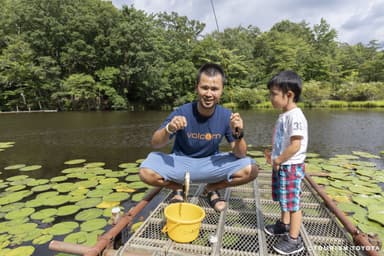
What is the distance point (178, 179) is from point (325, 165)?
4011 mm

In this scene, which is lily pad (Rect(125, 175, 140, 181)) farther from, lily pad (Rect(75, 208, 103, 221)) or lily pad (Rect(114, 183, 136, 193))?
lily pad (Rect(75, 208, 103, 221))

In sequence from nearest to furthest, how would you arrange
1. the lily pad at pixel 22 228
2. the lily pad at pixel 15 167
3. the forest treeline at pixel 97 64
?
the lily pad at pixel 22 228 → the lily pad at pixel 15 167 → the forest treeline at pixel 97 64

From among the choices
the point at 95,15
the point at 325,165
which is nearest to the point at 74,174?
the point at 325,165

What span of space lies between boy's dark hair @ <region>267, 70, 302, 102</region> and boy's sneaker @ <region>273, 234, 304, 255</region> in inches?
39.8

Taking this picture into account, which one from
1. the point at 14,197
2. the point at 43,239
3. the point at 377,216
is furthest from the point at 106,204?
the point at 377,216

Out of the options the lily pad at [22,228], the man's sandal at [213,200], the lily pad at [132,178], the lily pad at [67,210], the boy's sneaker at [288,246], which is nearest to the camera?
the boy's sneaker at [288,246]

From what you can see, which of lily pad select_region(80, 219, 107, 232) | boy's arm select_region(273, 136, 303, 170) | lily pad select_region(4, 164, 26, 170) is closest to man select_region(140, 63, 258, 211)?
boy's arm select_region(273, 136, 303, 170)

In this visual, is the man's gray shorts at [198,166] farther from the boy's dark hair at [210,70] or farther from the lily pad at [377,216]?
the lily pad at [377,216]

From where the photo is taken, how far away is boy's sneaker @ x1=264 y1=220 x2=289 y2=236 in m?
1.83

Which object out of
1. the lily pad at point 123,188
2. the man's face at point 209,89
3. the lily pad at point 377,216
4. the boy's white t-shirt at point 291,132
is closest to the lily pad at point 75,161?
the lily pad at point 123,188

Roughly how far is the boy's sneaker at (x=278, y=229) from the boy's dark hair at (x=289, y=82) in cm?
98

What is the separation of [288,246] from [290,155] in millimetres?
633

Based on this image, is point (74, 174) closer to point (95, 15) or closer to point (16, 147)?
point (16, 147)

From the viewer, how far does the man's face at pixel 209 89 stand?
6.93 feet
